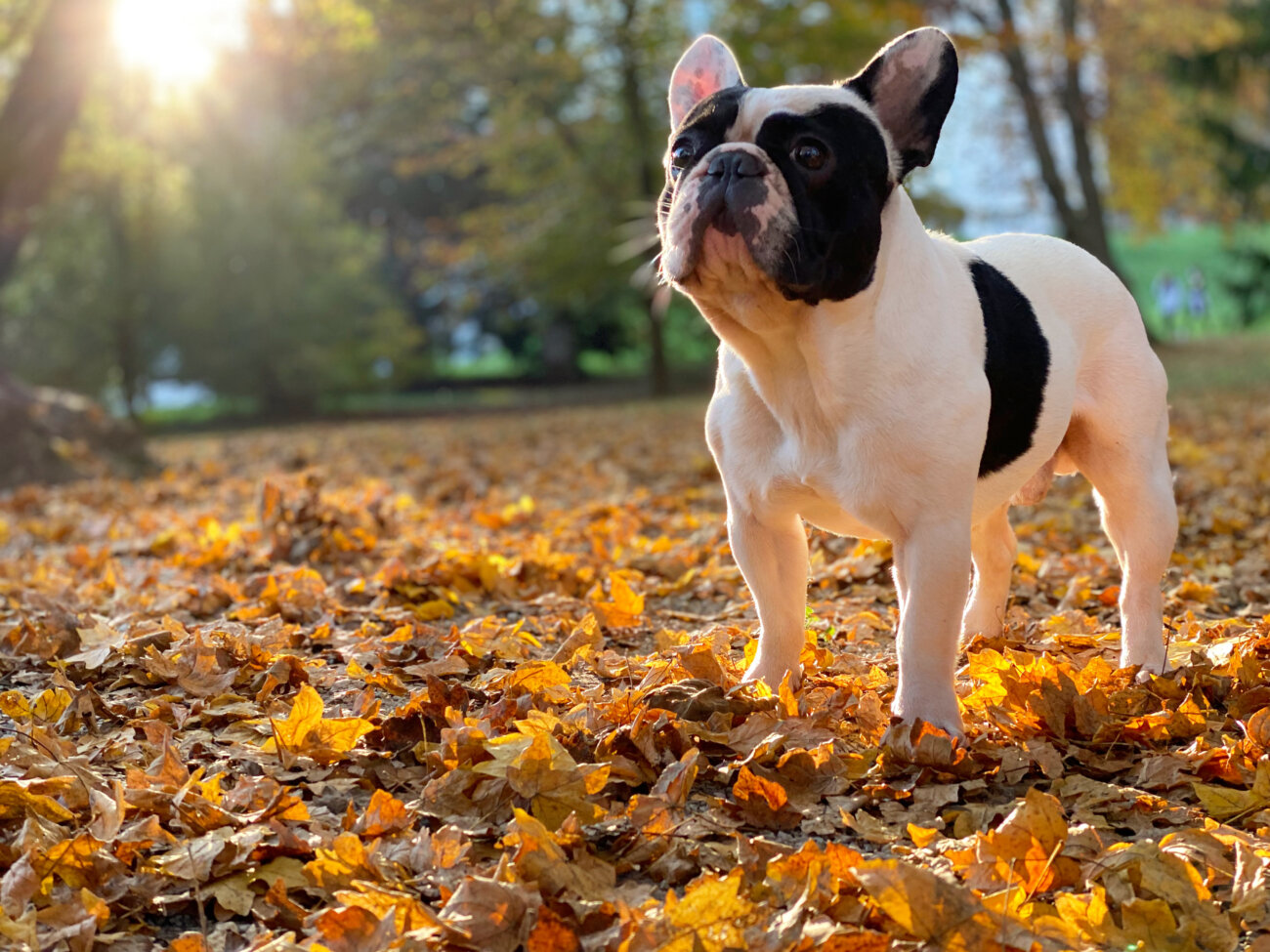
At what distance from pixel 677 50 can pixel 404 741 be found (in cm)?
2032

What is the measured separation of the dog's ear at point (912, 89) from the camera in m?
2.93

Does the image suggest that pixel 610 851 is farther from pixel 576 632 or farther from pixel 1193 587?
pixel 1193 587

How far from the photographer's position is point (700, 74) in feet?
10.9

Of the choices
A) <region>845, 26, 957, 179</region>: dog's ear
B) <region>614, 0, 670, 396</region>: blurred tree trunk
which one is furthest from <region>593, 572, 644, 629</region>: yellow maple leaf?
<region>614, 0, 670, 396</region>: blurred tree trunk

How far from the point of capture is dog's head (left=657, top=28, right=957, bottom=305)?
272cm

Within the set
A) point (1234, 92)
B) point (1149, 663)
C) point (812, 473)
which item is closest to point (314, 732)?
point (812, 473)

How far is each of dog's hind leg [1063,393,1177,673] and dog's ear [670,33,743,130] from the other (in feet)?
4.55

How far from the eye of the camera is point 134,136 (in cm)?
2261

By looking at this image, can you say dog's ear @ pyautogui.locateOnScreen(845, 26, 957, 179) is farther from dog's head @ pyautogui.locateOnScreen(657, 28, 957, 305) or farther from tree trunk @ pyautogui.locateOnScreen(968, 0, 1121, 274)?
tree trunk @ pyautogui.locateOnScreen(968, 0, 1121, 274)

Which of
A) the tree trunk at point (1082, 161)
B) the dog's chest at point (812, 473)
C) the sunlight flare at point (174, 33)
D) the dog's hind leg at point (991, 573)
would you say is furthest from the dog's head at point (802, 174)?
the tree trunk at point (1082, 161)

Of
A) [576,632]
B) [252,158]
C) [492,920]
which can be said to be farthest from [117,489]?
[252,158]

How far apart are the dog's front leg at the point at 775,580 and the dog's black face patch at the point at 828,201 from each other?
69cm

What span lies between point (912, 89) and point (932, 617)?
125 cm

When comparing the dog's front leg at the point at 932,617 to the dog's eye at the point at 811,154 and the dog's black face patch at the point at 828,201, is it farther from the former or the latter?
the dog's eye at the point at 811,154
